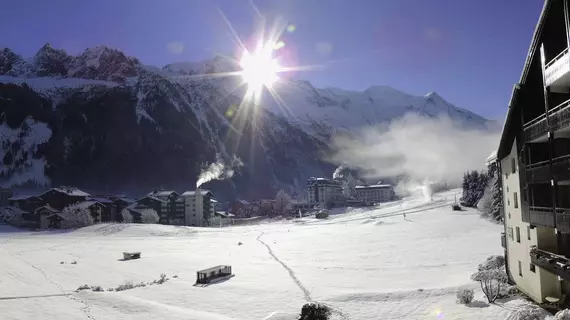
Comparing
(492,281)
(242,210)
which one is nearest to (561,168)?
(492,281)

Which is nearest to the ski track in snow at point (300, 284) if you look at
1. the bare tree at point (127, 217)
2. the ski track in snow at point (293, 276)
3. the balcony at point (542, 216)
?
the ski track in snow at point (293, 276)

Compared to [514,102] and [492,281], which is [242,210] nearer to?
[492,281]

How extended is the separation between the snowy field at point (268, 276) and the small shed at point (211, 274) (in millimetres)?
1192

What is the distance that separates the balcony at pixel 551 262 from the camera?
1896 cm

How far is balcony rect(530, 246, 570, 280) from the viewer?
62.2 feet

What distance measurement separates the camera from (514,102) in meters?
25.1

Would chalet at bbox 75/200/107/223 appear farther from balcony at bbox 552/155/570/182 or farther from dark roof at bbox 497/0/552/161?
balcony at bbox 552/155/570/182

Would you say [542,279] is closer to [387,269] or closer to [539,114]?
[539,114]

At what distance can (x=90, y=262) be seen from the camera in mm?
54281

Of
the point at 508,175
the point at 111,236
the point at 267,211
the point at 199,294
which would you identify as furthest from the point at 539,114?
the point at 267,211

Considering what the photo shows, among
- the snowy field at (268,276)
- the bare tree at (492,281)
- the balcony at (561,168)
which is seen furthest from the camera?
the snowy field at (268,276)

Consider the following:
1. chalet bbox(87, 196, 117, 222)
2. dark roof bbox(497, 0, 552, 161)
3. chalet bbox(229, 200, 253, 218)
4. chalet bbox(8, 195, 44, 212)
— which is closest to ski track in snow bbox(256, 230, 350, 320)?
dark roof bbox(497, 0, 552, 161)

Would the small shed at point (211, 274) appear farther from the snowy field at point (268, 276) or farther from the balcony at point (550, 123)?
the balcony at point (550, 123)

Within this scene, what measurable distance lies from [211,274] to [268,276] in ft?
19.5
